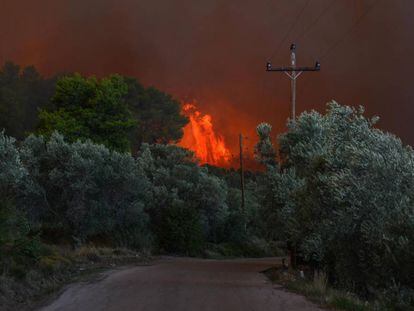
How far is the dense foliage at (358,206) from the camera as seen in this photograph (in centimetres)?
1814

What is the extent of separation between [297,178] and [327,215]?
23.8 ft

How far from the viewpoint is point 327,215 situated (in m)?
21.2

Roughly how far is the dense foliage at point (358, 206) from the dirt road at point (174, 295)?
275 cm

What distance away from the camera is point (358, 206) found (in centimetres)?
1906

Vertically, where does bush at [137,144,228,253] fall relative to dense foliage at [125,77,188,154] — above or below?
below

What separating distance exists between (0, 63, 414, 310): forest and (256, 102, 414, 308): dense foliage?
0.15 ft

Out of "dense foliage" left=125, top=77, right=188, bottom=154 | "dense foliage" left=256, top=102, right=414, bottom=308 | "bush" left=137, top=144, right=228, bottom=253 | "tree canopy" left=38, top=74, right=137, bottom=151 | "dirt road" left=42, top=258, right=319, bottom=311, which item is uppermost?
"dense foliage" left=125, top=77, right=188, bottom=154

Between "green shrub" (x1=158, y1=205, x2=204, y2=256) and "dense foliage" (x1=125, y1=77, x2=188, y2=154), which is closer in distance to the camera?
"green shrub" (x1=158, y1=205, x2=204, y2=256)

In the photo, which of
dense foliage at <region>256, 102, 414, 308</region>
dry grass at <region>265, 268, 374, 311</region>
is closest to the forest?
dense foliage at <region>256, 102, 414, 308</region>

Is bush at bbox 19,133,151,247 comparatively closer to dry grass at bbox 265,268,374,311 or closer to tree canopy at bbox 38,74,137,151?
tree canopy at bbox 38,74,137,151

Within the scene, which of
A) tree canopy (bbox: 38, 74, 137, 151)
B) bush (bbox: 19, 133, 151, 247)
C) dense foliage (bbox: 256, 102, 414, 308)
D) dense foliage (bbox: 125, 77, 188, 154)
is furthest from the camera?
dense foliage (bbox: 125, 77, 188, 154)

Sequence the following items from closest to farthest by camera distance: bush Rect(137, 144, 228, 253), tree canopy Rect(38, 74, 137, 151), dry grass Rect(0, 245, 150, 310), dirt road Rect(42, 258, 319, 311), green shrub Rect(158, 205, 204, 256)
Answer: dirt road Rect(42, 258, 319, 311) < dry grass Rect(0, 245, 150, 310) < green shrub Rect(158, 205, 204, 256) < tree canopy Rect(38, 74, 137, 151) < bush Rect(137, 144, 228, 253)

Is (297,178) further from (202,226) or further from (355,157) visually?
(202,226)

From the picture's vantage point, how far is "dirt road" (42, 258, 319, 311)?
1519cm
